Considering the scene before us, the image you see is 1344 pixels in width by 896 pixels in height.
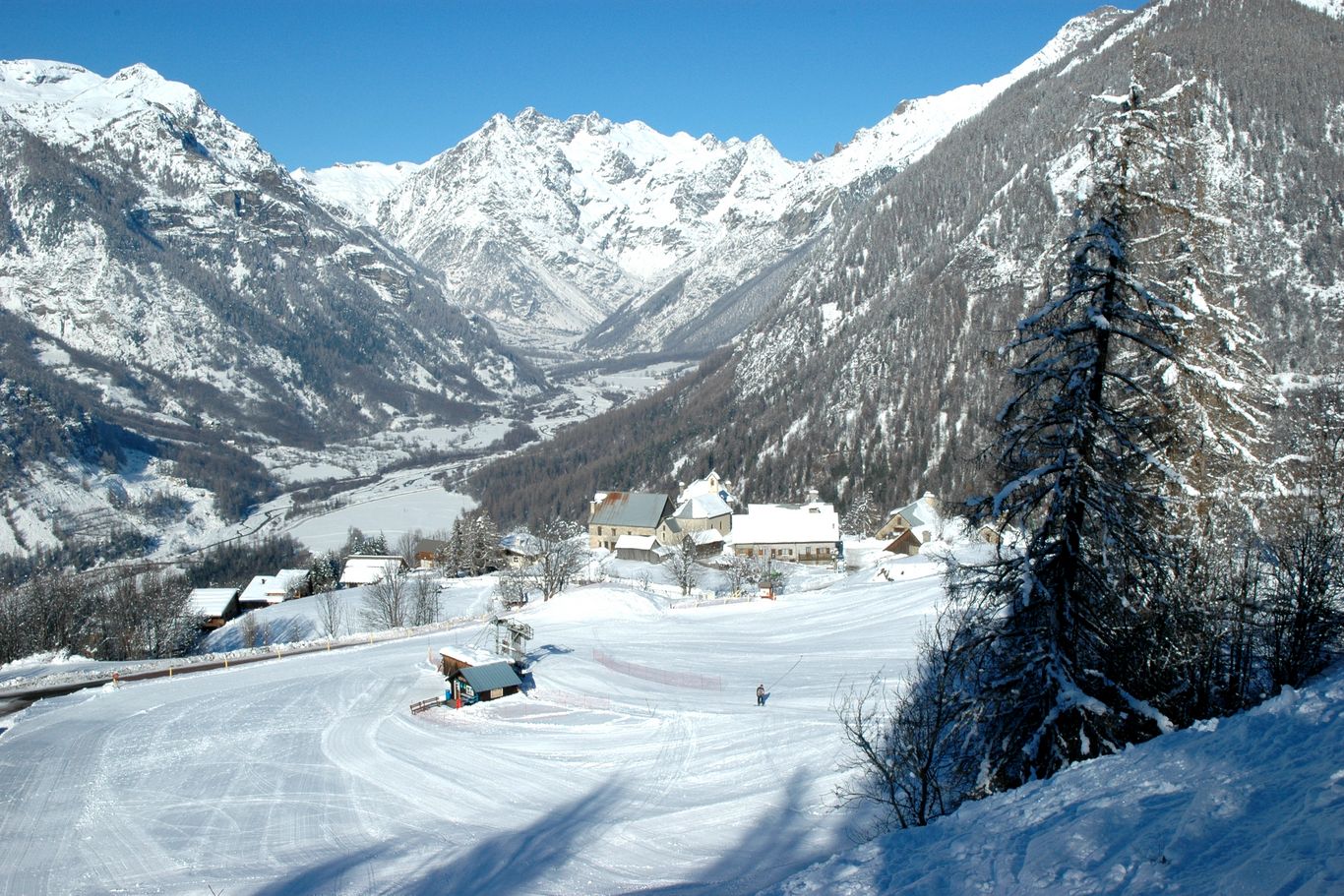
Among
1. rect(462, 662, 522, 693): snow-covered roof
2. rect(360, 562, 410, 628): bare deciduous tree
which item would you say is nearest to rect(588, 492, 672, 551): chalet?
rect(360, 562, 410, 628): bare deciduous tree

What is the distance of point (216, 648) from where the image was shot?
6581 centimetres

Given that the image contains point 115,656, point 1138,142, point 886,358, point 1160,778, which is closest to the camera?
point 1160,778

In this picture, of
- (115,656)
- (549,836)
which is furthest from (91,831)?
(115,656)

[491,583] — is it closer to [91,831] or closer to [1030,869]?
[91,831]

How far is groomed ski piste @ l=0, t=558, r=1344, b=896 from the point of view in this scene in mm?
8844

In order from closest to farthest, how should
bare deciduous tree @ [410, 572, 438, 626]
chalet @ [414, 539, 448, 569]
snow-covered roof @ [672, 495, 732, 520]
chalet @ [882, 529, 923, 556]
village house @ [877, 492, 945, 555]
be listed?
1. bare deciduous tree @ [410, 572, 438, 626]
2. chalet @ [882, 529, 923, 556]
3. village house @ [877, 492, 945, 555]
4. snow-covered roof @ [672, 495, 732, 520]
5. chalet @ [414, 539, 448, 569]

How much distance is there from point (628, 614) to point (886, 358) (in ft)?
372

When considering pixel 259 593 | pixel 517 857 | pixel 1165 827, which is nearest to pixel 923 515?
pixel 517 857

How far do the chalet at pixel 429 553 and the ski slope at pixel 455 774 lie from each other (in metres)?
49.8

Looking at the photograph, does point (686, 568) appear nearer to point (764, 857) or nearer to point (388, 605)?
point (388, 605)

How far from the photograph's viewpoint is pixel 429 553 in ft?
332

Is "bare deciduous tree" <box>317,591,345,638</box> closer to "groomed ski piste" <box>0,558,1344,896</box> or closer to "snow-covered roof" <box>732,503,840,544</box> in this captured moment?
"groomed ski piste" <box>0,558,1344,896</box>

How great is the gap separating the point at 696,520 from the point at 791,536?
1206 centimetres

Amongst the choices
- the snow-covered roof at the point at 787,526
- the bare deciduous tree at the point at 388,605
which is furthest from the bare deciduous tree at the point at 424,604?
the snow-covered roof at the point at 787,526
